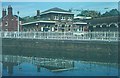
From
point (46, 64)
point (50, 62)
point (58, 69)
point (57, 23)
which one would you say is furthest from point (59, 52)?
point (57, 23)

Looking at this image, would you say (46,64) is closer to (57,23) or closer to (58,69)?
(58,69)

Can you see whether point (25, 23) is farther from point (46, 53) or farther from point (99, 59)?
point (99, 59)

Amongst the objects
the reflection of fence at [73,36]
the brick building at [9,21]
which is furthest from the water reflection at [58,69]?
the brick building at [9,21]

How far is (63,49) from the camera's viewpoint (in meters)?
17.3

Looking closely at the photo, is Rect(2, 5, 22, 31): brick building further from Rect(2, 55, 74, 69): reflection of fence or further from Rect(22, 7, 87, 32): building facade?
Rect(2, 55, 74, 69): reflection of fence

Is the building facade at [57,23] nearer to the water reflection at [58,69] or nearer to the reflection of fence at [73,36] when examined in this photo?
the reflection of fence at [73,36]

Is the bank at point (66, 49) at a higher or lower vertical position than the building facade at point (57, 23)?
lower

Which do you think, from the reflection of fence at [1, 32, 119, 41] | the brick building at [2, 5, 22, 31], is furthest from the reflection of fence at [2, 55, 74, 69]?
the brick building at [2, 5, 22, 31]

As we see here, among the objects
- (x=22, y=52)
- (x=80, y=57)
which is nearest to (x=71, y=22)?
(x=22, y=52)

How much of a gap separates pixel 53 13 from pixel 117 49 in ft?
36.2

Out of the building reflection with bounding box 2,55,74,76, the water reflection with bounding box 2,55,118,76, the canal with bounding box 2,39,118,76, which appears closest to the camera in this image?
the water reflection with bounding box 2,55,118,76

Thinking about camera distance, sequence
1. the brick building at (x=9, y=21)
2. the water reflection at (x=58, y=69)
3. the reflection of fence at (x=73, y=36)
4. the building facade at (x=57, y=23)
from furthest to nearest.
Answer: the brick building at (x=9, y=21), the building facade at (x=57, y=23), the reflection of fence at (x=73, y=36), the water reflection at (x=58, y=69)

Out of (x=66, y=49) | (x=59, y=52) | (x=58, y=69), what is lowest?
(x=58, y=69)

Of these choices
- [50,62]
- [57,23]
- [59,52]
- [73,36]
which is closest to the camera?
[50,62]
